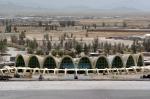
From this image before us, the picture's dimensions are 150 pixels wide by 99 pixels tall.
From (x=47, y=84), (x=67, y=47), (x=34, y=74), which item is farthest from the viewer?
(x=67, y=47)

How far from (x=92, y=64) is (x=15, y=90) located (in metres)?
19.2

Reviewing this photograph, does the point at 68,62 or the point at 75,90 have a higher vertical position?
the point at 75,90

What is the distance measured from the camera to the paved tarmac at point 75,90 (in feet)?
→ 137

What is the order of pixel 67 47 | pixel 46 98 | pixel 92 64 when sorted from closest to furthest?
pixel 46 98 < pixel 92 64 < pixel 67 47

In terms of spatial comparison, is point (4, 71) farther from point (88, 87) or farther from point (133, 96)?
point (133, 96)

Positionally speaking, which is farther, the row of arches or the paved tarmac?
the row of arches

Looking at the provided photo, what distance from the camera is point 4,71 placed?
2291 inches

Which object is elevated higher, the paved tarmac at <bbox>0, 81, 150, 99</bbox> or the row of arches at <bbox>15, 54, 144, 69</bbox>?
the paved tarmac at <bbox>0, 81, 150, 99</bbox>

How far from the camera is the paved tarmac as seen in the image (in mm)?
41844

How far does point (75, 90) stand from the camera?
44844mm

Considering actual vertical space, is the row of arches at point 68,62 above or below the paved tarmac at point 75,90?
below

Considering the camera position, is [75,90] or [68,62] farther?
[68,62]

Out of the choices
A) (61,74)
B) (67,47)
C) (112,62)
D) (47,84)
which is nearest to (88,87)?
(47,84)

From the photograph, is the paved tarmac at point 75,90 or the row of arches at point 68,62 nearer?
the paved tarmac at point 75,90
